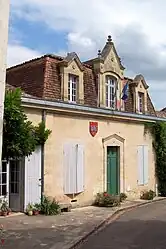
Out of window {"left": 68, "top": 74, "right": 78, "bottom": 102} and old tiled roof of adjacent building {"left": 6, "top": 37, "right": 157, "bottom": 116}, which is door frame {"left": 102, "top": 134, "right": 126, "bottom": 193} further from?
window {"left": 68, "top": 74, "right": 78, "bottom": 102}

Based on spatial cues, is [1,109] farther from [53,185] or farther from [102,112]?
[102,112]

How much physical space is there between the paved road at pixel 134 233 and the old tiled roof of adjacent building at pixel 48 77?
5675 millimetres

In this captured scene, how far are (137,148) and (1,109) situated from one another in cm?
1656

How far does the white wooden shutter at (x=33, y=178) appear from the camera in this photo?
1361 centimetres

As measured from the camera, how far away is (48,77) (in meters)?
16.4

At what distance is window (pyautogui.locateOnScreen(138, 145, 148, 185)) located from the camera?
19266mm

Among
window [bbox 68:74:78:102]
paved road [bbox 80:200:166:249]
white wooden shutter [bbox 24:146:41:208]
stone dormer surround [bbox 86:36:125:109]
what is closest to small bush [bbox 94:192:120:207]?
paved road [bbox 80:200:166:249]

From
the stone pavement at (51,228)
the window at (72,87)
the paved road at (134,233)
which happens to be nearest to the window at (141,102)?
the window at (72,87)

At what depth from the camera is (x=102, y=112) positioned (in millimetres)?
16734

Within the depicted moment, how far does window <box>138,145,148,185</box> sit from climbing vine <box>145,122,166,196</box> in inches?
42.2

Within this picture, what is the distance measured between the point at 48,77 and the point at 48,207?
18.6 ft

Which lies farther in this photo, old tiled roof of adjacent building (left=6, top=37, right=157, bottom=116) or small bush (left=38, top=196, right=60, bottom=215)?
old tiled roof of adjacent building (left=6, top=37, right=157, bottom=116)

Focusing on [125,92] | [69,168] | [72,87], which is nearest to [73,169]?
[69,168]

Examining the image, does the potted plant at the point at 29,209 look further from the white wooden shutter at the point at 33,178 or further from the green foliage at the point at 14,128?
the green foliage at the point at 14,128
